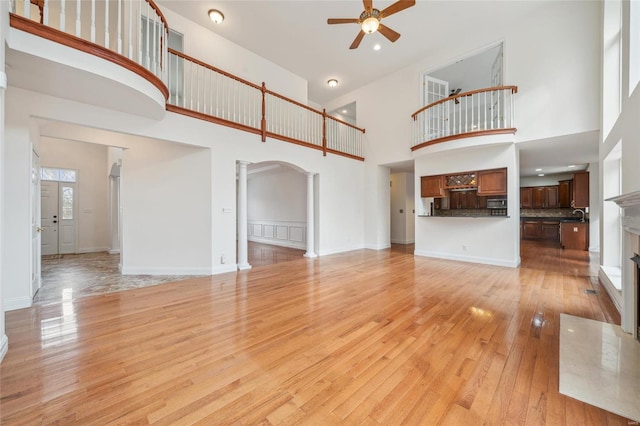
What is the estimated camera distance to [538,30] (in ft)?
16.5

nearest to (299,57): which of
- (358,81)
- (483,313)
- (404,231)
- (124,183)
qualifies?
(358,81)

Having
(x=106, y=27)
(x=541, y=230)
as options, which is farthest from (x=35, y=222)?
(x=541, y=230)

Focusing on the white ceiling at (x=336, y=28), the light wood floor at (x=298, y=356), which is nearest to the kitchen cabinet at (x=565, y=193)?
the white ceiling at (x=336, y=28)

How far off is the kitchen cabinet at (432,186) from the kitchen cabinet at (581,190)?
4.71m

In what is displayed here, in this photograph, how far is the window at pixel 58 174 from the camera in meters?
6.89

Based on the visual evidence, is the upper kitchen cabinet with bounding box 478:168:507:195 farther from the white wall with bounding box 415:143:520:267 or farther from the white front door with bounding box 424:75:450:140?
the white front door with bounding box 424:75:450:140

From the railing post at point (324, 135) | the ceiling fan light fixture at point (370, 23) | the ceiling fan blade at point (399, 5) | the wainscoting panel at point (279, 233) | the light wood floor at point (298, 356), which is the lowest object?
the light wood floor at point (298, 356)

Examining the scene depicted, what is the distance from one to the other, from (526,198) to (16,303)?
13.7 meters

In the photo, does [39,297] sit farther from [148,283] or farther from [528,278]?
[528,278]

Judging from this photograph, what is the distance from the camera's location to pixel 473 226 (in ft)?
19.3

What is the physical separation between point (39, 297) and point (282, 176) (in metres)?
6.26

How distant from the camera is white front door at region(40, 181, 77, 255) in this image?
688cm

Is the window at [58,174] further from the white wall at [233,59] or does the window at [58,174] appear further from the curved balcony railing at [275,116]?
the white wall at [233,59]

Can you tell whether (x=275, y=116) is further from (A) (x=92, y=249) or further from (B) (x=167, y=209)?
(A) (x=92, y=249)
